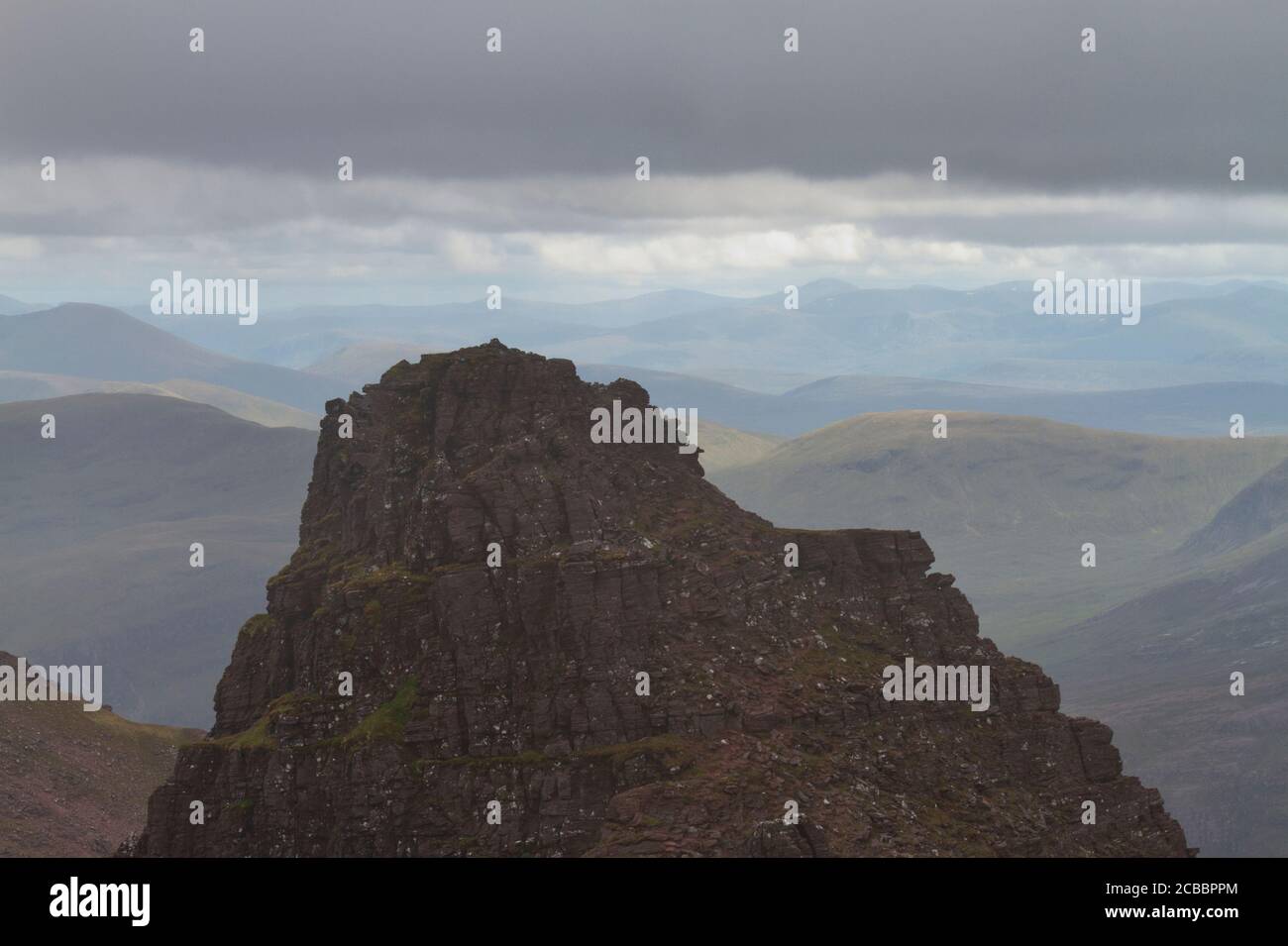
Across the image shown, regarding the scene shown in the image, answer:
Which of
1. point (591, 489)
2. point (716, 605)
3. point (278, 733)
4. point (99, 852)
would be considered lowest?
point (99, 852)

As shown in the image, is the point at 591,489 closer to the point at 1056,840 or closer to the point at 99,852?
the point at 1056,840

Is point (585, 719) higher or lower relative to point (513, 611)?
lower

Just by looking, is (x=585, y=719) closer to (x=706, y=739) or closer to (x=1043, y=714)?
(x=706, y=739)
